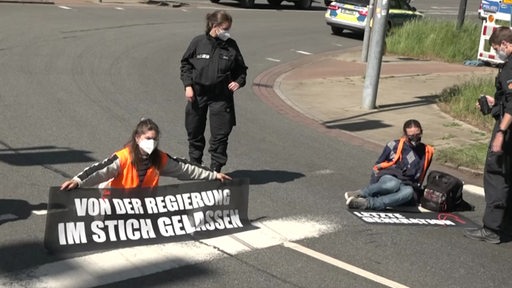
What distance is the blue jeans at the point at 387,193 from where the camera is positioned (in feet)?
24.5

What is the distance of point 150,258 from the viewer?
5711 millimetres

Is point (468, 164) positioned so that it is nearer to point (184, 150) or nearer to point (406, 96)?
point (184, 150)

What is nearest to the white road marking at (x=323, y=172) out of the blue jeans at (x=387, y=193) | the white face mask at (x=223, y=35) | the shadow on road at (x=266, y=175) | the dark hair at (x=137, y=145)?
the shadow on road at (x=266, y=175)

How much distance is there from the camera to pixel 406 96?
14.3 meters

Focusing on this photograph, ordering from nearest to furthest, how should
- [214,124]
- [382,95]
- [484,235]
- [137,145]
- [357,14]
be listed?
1. [137,145]
2. [484,235]
3. [214,124]
4. [382,95]
5. [357,14]

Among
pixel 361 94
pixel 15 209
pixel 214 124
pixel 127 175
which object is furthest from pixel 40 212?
pixel 361 94

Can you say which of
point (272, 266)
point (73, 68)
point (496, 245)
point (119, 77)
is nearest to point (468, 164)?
point (496, 245)

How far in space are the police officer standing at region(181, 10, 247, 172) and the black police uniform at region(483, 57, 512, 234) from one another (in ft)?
8.49

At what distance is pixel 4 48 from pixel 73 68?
220cm

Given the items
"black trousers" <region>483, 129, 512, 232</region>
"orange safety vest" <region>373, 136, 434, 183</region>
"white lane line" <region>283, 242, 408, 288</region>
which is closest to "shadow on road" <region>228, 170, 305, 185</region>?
"orange safety vest" <region>373, 136, 434, 183</region>

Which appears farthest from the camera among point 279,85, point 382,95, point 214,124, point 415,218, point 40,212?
point 279,85

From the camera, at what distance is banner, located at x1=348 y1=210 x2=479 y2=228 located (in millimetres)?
7172

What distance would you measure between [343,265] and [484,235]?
1703 mm

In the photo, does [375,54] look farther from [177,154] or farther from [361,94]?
[177,154]
